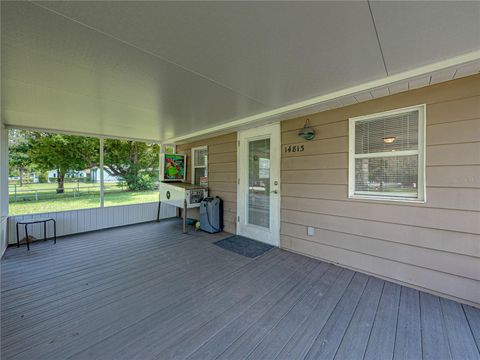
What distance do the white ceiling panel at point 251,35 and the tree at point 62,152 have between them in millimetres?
4471

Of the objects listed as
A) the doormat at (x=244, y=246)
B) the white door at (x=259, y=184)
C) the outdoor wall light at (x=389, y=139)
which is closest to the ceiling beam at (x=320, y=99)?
the white door at (x=259, y=184)

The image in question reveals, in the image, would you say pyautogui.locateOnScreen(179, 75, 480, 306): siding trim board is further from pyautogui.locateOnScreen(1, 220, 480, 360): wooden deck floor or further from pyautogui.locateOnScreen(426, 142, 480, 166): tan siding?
pyautogui.locateOnScreen(1, 220, 480, 360): wooden deck floor

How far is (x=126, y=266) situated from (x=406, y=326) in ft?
11.1

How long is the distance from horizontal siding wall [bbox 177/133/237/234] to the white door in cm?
18

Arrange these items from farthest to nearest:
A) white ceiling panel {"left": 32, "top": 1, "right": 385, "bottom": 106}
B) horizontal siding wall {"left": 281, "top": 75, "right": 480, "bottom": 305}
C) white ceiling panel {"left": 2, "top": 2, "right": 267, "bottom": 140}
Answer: horizontal siding wall {"left": 281, "top": 75, "right": 480, "bottom": 305}
white ceiling panel {"left": 2, "top": 2, "right": 267, "bottom": 140}
white ceiling panel {"left": 32, "top": 1, "right": 385, "bottom": 106}

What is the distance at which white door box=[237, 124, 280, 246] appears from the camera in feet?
12.1

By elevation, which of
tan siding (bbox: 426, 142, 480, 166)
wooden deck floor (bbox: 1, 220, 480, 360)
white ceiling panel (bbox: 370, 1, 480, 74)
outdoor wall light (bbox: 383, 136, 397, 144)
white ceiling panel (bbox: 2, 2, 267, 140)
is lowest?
wooden deck floor (bbox: 1, 220, 480, 360)

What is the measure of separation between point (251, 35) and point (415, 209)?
2553mm

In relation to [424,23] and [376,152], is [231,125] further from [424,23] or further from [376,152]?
[424,23]

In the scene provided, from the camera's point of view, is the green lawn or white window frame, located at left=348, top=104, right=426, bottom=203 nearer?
white window frame, located at left=348, top=104, right=426, bottom=203

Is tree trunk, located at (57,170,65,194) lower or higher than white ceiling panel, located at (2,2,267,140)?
lower

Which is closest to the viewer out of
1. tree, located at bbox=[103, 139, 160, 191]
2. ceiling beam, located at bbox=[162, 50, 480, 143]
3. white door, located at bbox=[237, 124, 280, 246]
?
ceiling beam, located at bbox=[162, 50, 480, 143]

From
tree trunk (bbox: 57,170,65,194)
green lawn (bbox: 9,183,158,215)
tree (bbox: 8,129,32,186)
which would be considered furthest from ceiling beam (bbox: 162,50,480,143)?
tree (bbox: 8,129,32,186)

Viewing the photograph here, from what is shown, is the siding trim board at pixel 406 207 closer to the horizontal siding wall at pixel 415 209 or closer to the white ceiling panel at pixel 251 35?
the horizontal siding wall at pixel 415 209
